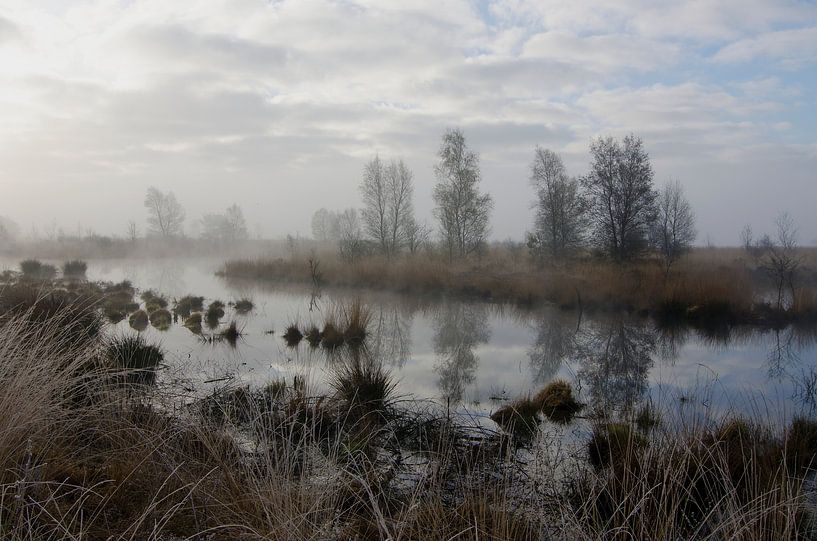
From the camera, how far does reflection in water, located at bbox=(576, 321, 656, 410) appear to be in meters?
7.16

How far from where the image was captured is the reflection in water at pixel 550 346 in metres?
8.80

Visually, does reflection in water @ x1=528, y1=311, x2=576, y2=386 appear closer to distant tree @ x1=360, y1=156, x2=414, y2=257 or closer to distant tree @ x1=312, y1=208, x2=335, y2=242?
distant tree @ x1=360, y1=156, x2=414, y2=257

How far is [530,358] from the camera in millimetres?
9820

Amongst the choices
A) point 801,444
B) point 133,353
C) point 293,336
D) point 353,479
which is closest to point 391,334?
point 293,336

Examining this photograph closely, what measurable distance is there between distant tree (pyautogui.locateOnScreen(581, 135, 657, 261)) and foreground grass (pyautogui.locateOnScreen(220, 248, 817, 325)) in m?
0.88

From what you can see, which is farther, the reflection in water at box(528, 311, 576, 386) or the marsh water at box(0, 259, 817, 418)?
the reflection in water at box(528, 311, 576, 386)

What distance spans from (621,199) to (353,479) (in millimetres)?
21417

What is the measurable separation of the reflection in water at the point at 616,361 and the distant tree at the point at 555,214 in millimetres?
13177

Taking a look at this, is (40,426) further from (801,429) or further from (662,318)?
(662,318)

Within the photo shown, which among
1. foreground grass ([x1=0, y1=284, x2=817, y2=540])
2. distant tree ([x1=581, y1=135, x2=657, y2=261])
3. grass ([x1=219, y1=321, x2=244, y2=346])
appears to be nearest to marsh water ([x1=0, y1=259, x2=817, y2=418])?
grass ([x1=219, y1=321, x2=244, y2=346])

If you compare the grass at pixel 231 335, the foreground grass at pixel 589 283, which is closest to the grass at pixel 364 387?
the grass at pixel 231 335

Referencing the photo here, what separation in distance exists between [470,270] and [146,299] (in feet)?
38.2

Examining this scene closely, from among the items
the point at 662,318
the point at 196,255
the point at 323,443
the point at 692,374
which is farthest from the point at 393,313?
the point at 196,255

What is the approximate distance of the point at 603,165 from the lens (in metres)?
22.8
